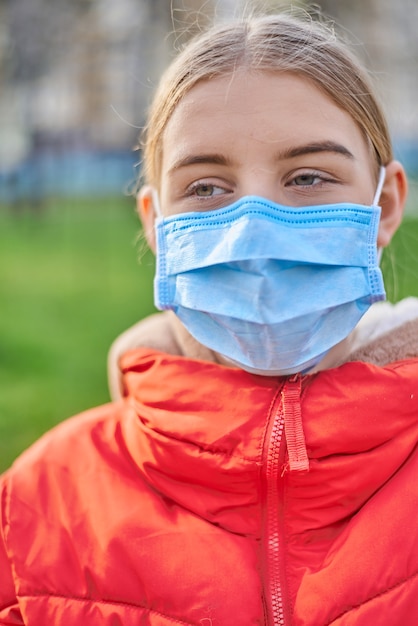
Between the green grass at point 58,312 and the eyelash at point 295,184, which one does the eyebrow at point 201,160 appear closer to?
the eyelash at point 295,184

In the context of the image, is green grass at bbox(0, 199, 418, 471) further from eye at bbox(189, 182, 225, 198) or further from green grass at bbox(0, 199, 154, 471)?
eye at bbox(189, 182, 225, 198)

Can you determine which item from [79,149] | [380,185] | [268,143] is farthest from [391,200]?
[79,149]

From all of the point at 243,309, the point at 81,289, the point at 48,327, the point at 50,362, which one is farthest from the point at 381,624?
the point at 81,289

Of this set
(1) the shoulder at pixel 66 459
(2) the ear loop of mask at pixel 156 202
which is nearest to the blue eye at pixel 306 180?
(2) the ear loop of mask at pixel 156 202

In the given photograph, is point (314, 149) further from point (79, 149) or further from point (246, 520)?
point (79, 149)

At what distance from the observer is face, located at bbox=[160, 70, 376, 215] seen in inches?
81.9

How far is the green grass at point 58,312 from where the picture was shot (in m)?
5.38

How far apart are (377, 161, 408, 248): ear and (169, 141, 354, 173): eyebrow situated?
0.79 feet

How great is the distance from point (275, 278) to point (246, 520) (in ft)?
1.94

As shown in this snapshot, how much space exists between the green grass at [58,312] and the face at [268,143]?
727 mm

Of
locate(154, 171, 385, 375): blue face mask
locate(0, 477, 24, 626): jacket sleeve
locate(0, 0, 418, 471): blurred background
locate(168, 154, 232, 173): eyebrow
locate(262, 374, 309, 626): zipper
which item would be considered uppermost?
locate(0, 0, 418, 471): blurred background

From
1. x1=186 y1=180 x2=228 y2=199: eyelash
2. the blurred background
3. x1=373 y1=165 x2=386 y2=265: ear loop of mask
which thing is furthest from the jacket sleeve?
the blurred background

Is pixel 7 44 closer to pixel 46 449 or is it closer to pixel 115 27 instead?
pixel 115 27

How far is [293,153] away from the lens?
2086 millimetres
